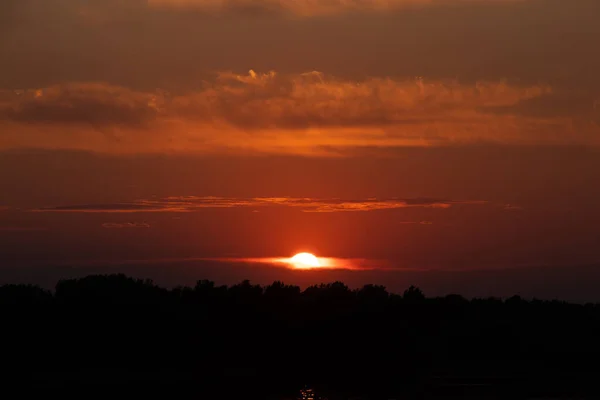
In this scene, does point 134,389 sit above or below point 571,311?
below

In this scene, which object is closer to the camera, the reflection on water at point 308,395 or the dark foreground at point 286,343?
the reflection on water at point 308,395

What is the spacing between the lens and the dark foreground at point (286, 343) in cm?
6262

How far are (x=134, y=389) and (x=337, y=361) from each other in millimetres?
19412

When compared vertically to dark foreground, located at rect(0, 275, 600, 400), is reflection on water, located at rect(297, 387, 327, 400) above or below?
below

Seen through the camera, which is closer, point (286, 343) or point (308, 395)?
point (308, 395)

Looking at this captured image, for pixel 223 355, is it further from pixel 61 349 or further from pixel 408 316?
pixel 408 316

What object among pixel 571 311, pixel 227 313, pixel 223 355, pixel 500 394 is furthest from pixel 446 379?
pixel 571 311

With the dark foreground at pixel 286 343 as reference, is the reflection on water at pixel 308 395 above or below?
below

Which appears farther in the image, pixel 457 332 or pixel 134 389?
pixel 457 332

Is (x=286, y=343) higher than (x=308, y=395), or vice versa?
(x=286, y=343)

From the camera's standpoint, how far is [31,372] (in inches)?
2616

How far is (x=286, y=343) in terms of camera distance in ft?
265

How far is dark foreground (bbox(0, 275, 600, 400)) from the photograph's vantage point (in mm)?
62622

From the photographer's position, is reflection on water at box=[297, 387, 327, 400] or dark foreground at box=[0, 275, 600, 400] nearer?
reflection on water at box=[297, 387, 327, 400]
